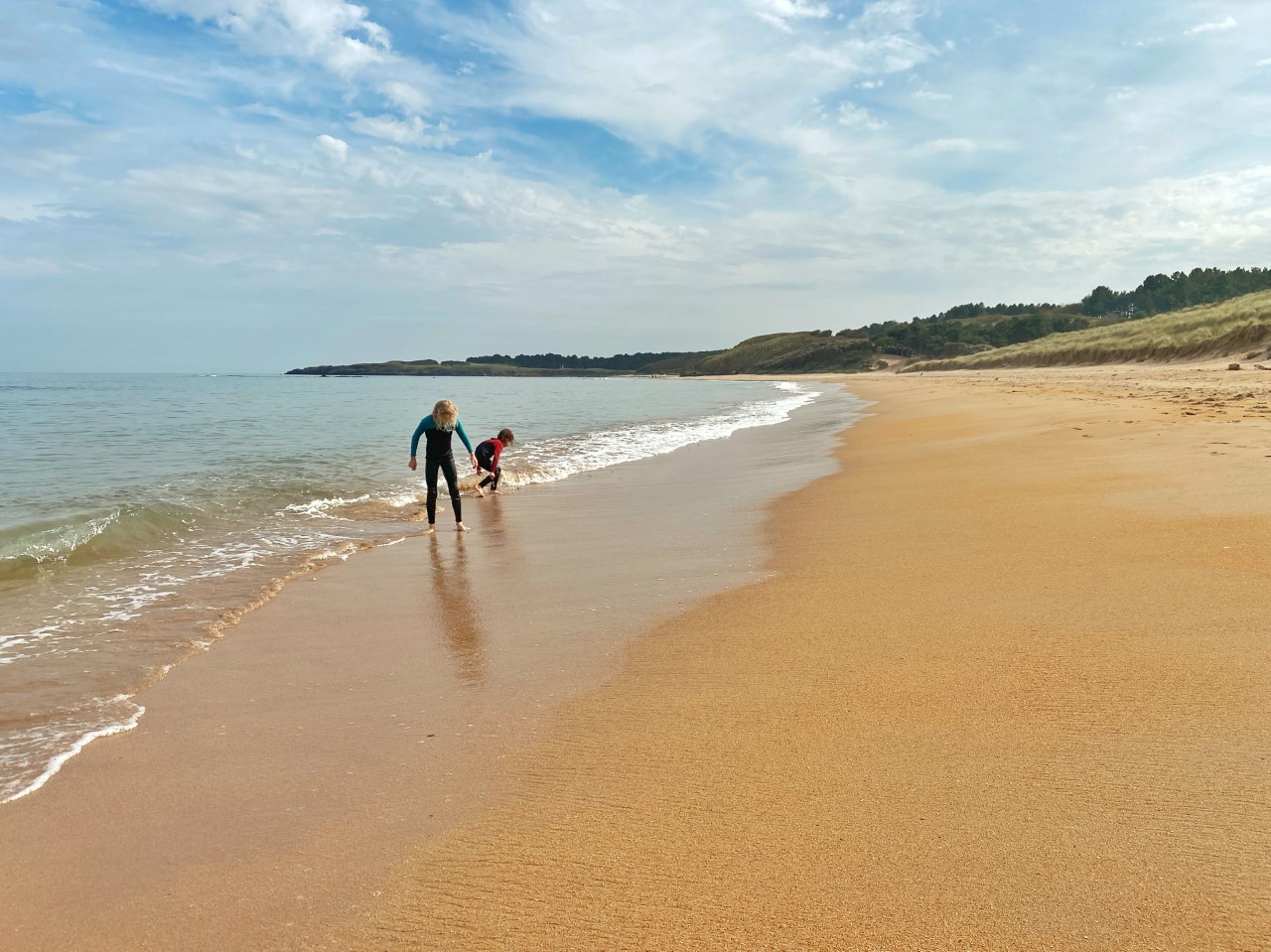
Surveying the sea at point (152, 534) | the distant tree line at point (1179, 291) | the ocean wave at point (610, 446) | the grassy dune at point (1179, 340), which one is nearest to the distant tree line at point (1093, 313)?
the distant tree line at point (1179, 291)

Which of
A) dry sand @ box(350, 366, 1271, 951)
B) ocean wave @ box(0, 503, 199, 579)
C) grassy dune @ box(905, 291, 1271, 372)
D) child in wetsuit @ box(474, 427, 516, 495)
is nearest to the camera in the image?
dry sand @ box(350, 366, 1271, 951)

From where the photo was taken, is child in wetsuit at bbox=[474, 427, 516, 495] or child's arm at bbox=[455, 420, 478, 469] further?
child in wetsuit at bbox=[474, 427, 516, 495]

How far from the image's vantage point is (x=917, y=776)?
2600mm

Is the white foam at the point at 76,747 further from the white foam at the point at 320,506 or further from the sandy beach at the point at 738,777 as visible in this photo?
the white foam at the point at 320,506

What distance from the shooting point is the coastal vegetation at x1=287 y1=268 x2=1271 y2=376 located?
121 ft

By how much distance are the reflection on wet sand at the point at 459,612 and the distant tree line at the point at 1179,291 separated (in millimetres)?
107726

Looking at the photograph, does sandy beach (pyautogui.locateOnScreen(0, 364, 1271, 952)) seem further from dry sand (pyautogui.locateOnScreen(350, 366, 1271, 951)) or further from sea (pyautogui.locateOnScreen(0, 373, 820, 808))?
sea (pyautogui.locateOnScreen(0, 373, 820, 808))

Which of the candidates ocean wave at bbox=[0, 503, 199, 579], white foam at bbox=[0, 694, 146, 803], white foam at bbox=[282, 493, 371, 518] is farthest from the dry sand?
white foam at bbox=[282, 493, 371, 518]

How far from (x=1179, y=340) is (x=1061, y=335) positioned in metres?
33.2

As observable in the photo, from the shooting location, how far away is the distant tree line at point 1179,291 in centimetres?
9638

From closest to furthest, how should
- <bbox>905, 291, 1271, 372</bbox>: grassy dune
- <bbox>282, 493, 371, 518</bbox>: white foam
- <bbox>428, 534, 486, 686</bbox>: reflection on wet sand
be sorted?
<bbox>428, 534, 486, 686</bbox>: reflection on wet sand → <bbox>282, 493, 371, 518</bbox>: white foam → <bbox>905, 291, 1271, 372</bbox>: grassy dune

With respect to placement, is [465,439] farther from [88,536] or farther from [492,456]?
[88,536]

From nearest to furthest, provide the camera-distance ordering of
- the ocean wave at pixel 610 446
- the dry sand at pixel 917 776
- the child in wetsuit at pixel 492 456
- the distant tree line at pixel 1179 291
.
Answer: the dry sand at pixel 917 776 < the child in wetsuit at pixel 492 456 < the ocean wave at pixel 610 446 < the distant tree line at pixel 1179 291

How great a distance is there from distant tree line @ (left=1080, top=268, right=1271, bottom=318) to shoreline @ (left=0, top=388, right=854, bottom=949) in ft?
355
